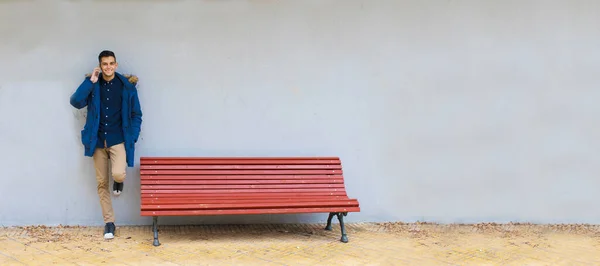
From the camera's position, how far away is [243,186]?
21.2ft

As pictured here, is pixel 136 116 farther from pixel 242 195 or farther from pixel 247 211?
pixel 247 211

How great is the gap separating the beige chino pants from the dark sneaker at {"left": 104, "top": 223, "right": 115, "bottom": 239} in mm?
50

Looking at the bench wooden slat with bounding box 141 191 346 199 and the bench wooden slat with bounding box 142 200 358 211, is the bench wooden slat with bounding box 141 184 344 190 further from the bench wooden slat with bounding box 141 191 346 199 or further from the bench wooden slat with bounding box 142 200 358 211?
the bench wooden slat with bounding box 142 200 358 211

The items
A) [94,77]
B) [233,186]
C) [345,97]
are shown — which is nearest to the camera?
[94,77]

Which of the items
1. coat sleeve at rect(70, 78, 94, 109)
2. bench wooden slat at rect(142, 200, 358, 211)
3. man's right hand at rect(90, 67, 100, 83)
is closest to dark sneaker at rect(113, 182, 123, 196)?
bench wooden slat at rect(142, 200, 358, 211)

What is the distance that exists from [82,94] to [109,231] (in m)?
1.33

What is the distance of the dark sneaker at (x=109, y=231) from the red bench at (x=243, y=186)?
1.64ft

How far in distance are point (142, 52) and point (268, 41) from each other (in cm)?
128

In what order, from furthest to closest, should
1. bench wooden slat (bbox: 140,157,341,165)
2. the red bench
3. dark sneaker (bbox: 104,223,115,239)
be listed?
bench wooden slat (bbox: 140,157,341,165), dark sneaker (bbox: 104,223,115,239), the red bench

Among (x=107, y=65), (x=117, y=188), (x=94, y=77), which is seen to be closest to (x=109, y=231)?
(x=117, y=188)

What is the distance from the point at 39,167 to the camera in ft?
21.3

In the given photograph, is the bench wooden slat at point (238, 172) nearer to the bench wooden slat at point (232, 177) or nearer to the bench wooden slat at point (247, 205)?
the bench wooden slat at point (232, 177)

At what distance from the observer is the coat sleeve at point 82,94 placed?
6047 mm

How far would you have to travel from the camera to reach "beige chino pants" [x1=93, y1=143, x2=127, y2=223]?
623 cm
